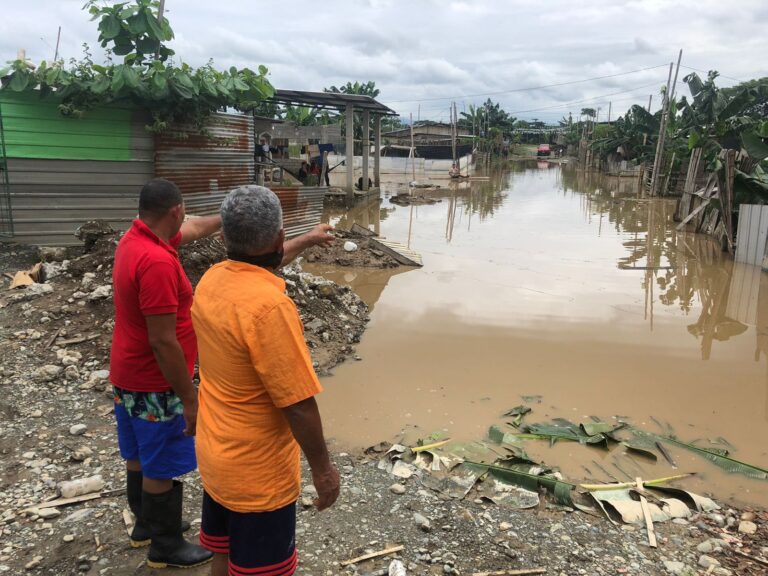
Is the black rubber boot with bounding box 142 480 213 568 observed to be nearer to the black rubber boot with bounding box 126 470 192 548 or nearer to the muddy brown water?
the black rubber boot with bounding box 126 470 192 548

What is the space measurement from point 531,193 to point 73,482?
1007 inches

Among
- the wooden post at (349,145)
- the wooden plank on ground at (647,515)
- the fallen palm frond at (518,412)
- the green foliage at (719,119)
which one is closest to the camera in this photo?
the wooden plank on ground at (647,515)

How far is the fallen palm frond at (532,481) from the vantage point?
132 inches

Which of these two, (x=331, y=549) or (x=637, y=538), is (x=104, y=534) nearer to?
(x=331, y=549)

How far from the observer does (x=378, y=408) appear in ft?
16.1

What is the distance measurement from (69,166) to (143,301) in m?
6.42

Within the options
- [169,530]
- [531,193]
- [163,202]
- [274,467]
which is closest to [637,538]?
[274,467]

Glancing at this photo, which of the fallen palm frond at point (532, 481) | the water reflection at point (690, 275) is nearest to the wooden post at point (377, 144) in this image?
the water reflection at point (690, 275)

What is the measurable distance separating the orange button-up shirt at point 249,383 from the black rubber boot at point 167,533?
2.43 feet

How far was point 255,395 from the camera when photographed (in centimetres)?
178

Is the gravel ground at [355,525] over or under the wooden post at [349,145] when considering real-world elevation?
under

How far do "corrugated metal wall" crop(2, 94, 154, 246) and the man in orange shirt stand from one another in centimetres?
675

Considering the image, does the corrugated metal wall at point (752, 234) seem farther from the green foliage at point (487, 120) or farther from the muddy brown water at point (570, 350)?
the green foliage at point (487, 120)

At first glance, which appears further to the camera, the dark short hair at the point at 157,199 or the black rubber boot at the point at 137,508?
the black rubber boot at the point at 137,508
